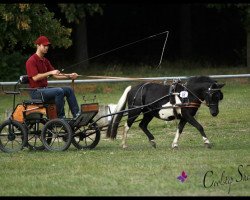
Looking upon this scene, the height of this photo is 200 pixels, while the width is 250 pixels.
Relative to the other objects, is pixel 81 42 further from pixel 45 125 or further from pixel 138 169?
pixel 138 169

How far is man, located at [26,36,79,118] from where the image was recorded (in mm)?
15062

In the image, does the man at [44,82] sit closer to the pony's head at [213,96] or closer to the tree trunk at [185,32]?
the pony's head at [213,96]

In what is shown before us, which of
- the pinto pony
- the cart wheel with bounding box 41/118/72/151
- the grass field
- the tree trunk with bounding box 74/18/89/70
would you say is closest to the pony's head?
the pinto pony

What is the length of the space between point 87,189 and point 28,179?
4.51ft

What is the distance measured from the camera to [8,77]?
30875mm

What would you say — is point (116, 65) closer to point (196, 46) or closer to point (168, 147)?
point (196, 46)

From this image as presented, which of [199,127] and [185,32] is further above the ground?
[185,32]

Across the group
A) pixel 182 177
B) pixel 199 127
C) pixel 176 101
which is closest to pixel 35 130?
pixel 176 101

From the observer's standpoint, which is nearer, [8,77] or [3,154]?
[3,154]

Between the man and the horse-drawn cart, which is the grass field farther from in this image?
the man

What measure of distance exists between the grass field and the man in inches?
35.3

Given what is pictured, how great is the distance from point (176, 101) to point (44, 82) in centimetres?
247

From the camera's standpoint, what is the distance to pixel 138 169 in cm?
1242

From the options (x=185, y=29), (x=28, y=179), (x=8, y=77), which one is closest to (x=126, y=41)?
(x=185, y=29)
